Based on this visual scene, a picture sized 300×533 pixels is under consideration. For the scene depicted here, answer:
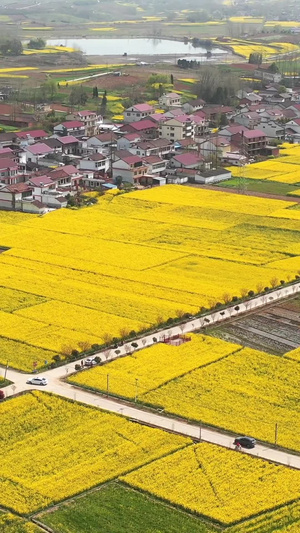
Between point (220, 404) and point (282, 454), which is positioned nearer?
point (282, 454)

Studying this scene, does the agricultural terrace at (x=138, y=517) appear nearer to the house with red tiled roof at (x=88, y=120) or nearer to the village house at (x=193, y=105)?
the house with red tiled roof at (x=88, y=120)

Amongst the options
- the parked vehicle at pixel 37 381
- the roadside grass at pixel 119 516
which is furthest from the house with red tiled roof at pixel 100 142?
the roadside grass at pixel 119 516

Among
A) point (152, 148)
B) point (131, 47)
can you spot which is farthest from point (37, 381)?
point (131, 47)

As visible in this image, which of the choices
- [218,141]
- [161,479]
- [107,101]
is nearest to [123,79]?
[107,101]

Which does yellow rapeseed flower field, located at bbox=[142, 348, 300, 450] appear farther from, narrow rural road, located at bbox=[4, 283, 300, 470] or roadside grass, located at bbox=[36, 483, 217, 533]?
roadside grass, located at bbox=[36, 483, 217, 533]

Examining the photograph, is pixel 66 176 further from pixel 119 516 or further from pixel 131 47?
pixel 131 47

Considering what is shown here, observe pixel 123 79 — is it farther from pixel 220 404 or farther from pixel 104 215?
pixel 220 404
